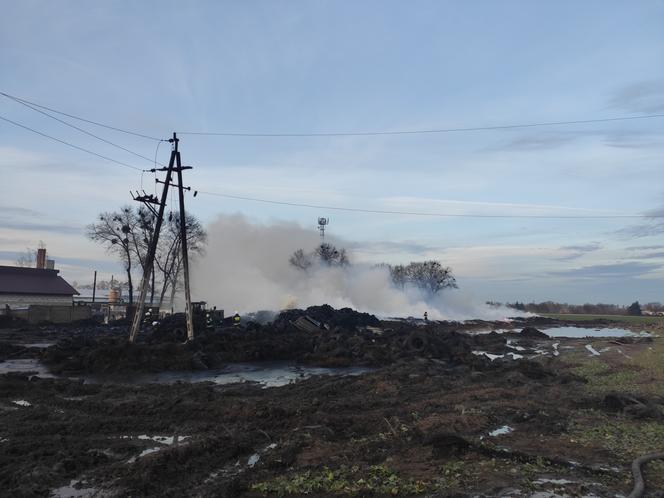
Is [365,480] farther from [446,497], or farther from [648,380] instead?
[648,380]

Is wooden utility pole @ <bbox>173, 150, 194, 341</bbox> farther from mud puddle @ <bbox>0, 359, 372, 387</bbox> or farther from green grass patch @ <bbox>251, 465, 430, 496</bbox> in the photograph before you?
green grass patch @ <bbox>251, 465, 430, 496</bbox>

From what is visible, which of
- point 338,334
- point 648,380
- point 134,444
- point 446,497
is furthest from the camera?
point 338,334

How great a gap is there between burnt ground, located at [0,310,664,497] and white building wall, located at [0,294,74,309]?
45466mm

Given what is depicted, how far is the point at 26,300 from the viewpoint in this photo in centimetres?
5622

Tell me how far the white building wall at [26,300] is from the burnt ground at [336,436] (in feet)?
149

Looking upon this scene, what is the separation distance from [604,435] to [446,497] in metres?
4.83

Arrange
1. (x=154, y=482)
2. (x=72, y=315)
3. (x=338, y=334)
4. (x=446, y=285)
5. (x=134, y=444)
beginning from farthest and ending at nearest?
1. (x=446, y=285)
2. (x=72, y=315)
3. (x=338, y=334)
4. (x=134, y=444)
5. (x=154, y=482)

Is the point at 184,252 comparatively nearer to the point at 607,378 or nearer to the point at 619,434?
the point at 607,378

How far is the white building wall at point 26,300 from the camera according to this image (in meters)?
54.5

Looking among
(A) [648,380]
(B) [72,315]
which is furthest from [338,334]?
(B) [72,315]

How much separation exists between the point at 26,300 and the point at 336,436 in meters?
57.2

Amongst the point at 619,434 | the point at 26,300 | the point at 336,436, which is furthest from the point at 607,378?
the point at 26,300

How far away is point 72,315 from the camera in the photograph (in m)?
46.1

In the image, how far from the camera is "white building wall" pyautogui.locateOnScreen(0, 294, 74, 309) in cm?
5450
